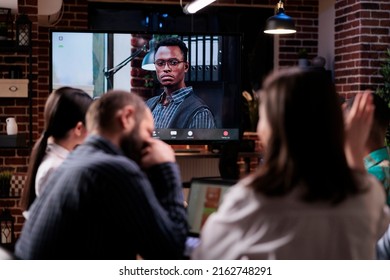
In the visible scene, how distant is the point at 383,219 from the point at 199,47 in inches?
181

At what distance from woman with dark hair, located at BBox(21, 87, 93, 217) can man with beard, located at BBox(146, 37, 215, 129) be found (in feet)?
11.6

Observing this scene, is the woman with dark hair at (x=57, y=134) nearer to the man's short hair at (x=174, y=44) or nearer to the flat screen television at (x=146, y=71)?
the flat screen television at (x=146, y=71)

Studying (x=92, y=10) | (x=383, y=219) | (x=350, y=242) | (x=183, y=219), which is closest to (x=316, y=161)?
(x=350, y=242)

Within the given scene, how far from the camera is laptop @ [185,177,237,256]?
239 centimetres

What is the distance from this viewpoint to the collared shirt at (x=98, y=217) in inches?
77.2

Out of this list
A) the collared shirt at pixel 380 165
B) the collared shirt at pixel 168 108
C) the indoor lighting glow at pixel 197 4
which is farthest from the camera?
the collared shirt at pixel 168 108

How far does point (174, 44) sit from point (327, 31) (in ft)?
5.99

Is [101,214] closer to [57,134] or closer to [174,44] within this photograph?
[57,134]

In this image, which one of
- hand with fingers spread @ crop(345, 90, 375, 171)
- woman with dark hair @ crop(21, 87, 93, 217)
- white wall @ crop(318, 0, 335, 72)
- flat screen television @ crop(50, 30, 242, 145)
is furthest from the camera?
white wall @ crop(318, 0, 335, 72)

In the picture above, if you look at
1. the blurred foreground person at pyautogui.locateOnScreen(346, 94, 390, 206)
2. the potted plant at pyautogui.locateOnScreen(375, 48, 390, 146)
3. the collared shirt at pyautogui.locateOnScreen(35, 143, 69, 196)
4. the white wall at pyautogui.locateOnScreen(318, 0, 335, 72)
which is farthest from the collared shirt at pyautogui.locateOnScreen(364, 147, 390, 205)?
the white wall at pyautogui.locateOnScreen(318, 0, 335, 72)

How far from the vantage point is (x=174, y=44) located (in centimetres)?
631

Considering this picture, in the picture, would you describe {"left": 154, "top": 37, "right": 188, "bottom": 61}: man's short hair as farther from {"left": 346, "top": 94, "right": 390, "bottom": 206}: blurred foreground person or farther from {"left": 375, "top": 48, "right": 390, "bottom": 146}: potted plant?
{"left": 346, "top": 94, "right": 390, "bottom": 206}: blurred foreground person

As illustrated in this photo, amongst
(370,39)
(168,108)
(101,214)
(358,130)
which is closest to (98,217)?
(101,214)

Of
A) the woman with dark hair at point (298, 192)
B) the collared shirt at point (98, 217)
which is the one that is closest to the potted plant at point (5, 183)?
the collared shirt at point (98, 217)
